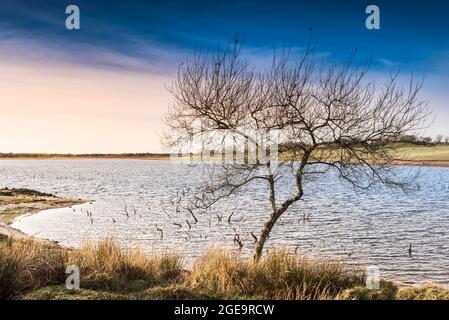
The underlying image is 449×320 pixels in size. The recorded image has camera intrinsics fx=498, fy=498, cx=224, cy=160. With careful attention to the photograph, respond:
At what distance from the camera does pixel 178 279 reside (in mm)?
11914

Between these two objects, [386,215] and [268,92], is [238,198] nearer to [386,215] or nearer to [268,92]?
[386,215]

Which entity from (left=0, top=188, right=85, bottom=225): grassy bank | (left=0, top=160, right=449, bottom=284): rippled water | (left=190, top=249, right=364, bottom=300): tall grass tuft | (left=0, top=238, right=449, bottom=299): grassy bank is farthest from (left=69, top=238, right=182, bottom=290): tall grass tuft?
(left=0, top=188, right=85, bottom=225): grassy bank

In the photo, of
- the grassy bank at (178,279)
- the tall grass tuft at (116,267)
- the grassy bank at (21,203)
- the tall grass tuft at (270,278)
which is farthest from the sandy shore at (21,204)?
the tall grass tuft at (270,278)

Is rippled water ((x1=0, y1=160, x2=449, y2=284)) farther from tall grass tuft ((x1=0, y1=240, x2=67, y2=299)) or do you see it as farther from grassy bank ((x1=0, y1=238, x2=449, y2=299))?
tall grass tuft ((x1=0, y1=240, x2=67, y2=299))

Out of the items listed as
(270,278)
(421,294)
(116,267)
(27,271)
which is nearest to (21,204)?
(116,267)

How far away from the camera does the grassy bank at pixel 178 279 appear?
952cm

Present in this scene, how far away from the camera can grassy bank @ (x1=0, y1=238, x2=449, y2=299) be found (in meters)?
9.52

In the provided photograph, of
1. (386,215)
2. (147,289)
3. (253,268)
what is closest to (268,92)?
(253,268)

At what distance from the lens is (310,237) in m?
28.9

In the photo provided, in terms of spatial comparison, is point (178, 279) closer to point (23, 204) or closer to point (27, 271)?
point (27, 271)

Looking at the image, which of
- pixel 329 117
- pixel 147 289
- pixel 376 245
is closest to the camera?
pixel 147 289

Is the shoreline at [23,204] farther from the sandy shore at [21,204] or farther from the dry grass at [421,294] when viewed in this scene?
the dry grass at [421,294]

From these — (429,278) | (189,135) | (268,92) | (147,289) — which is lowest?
(429,278)

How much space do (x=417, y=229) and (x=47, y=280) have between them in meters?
27.8
